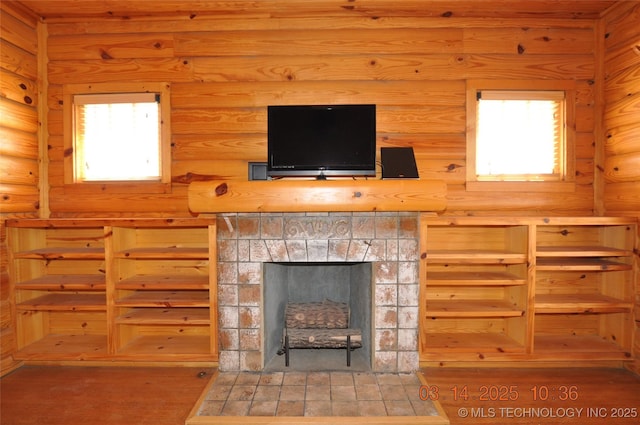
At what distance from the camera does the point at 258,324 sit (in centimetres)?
247

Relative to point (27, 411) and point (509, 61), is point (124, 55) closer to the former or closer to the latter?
point (27, 411)

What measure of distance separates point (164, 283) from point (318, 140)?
4.81ft

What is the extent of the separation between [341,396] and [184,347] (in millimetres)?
1223

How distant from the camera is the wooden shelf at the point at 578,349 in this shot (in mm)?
2561

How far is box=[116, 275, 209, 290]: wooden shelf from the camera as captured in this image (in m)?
2.52

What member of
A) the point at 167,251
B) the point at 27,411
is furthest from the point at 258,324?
the point at 27,411

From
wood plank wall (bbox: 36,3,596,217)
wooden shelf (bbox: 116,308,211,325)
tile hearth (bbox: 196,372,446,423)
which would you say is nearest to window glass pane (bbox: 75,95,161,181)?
wood plank wall (bbox: 36,3,596,217)

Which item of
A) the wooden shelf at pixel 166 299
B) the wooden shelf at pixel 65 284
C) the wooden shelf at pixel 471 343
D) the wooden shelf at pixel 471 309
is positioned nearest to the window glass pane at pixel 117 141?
the wooden shelf at pixel 65 284

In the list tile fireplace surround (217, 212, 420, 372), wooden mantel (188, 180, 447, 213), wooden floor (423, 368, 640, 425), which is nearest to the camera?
wooden floor (423, 368, 640, 425)

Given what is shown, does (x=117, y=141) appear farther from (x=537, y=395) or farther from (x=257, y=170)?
(x=537, y=395)

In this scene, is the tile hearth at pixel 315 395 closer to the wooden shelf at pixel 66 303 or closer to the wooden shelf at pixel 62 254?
the wooden shelf at pixel 66 303

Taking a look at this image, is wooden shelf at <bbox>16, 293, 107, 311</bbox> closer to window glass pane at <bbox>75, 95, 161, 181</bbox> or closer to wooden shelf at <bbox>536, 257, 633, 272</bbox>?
window glass pane at <bbox>75, 95, 161, 181</bbox>

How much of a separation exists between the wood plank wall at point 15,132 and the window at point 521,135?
3.41 m

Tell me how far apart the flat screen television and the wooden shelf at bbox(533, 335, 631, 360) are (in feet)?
5.75
